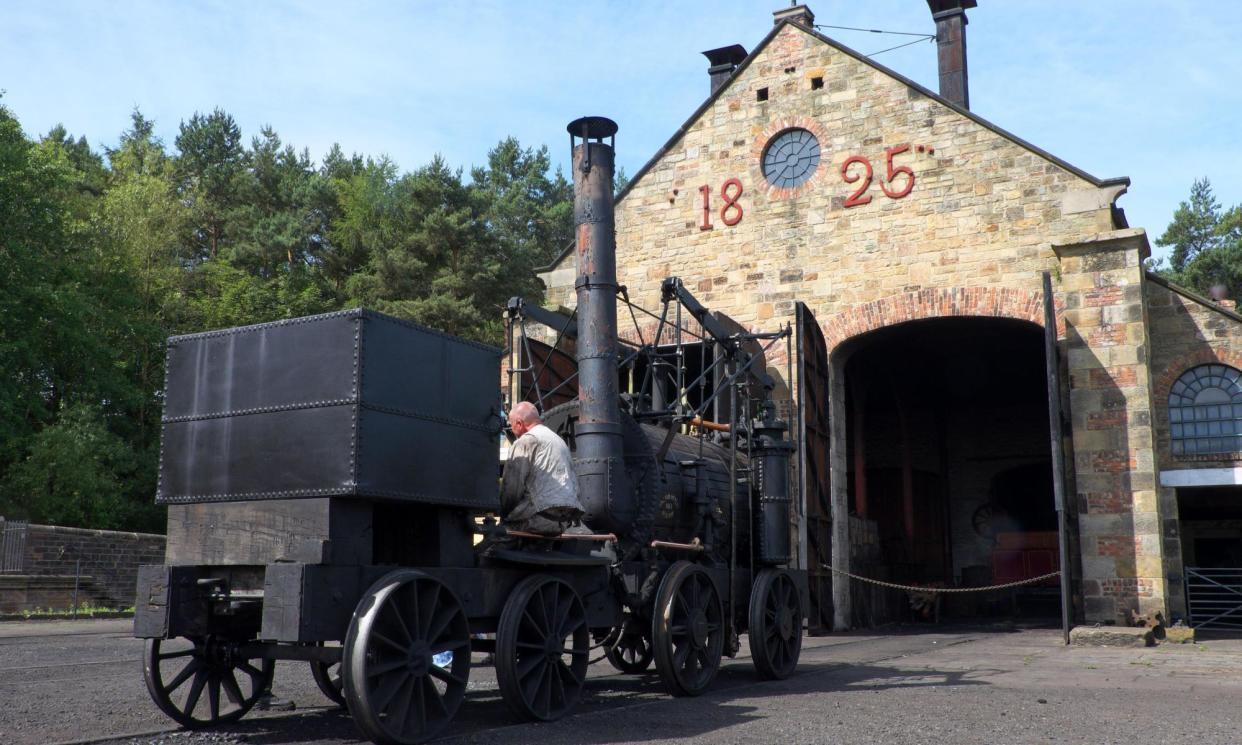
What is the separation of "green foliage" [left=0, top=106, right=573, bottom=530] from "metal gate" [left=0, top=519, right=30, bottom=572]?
7513 mm

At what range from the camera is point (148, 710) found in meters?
7.11

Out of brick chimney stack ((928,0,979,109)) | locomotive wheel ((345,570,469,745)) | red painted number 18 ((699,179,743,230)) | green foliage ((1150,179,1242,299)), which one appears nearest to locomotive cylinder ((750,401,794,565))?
locomotive wheel ((345,570,469,745))

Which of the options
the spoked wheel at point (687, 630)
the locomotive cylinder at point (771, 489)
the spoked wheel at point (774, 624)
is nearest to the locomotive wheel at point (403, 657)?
the spoked wheel at point (687, 630)

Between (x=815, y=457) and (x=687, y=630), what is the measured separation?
8340 millimetres

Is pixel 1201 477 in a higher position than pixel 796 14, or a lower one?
lower

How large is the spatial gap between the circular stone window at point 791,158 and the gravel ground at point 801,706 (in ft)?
28.3

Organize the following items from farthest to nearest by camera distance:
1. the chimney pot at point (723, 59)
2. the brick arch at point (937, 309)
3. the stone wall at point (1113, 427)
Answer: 1. the chimney pot at point (723, 59)
2. the brick arch at point (937, 309)
3. the stone wall at point (1113, 427)

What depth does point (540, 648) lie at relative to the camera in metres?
6.70

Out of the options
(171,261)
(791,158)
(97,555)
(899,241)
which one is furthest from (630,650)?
(171,261)

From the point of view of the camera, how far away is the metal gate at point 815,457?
15.4 metres

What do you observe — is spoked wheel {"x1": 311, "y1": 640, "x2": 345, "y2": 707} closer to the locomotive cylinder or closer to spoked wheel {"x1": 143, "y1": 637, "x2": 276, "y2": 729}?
spoked wheel {"x1": 143, "y1": 637, "x2": 276, "y2": 729}

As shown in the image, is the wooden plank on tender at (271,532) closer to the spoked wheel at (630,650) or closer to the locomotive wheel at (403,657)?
the locomotive wheel at (403,657)

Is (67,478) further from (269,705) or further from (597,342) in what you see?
(597,342)

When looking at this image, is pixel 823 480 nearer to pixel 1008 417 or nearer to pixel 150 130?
pixel 1008 417
